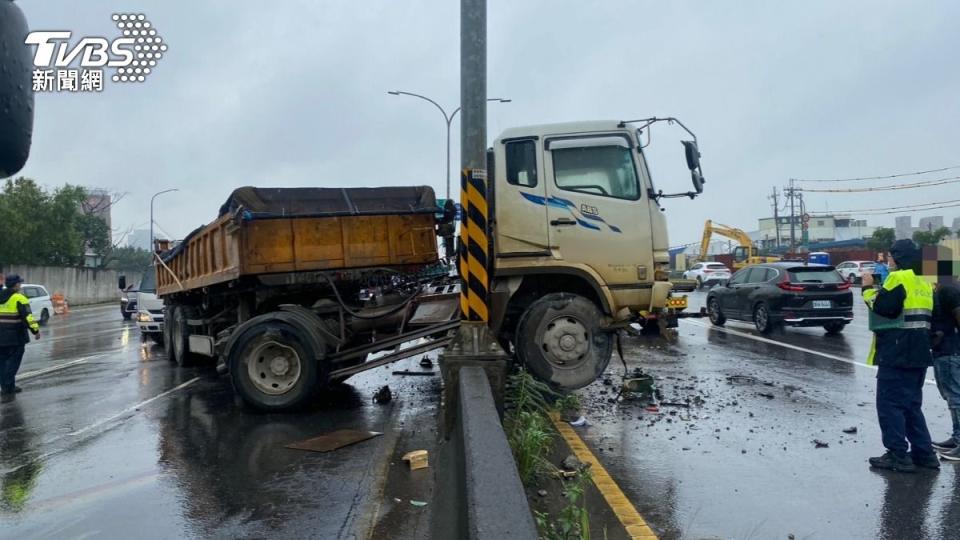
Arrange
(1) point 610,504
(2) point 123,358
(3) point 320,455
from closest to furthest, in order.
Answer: (1) point 610,504 < (3) point 320,455 < (2) point 123,358

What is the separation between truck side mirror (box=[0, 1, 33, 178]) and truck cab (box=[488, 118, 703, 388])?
20.4 ft

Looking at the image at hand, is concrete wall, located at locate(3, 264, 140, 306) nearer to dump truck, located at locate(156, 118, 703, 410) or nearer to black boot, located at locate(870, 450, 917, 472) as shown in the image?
dump truck, located at locate(156, 118, 703, 410)

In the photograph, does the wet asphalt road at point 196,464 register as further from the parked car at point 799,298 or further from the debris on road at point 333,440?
the parked car at point 799,298

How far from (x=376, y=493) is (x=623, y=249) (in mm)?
4014

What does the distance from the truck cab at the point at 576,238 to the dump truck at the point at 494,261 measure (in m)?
0.01

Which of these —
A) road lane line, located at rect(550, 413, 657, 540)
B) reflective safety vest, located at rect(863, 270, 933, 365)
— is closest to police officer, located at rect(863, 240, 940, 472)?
reflective safety vest, located at rect(863, 270, 933, 365)

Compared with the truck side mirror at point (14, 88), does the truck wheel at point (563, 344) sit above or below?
below

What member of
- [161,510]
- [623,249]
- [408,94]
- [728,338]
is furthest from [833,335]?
[408,94]

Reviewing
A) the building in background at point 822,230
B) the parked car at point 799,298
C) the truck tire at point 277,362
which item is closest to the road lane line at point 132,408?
the truck tire at point 277,362

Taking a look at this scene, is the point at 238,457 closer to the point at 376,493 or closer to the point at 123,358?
Answer: the point at 376,493

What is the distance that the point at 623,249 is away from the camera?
7.68 metres

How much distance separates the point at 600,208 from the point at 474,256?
5.17 ft

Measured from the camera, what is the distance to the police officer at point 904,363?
5.30 meters

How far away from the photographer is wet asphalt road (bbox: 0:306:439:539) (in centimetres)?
445
